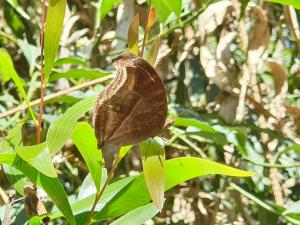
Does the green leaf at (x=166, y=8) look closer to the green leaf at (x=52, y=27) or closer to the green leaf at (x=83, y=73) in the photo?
the green leaf at (x=83, y=73)

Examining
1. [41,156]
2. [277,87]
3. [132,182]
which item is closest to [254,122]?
[277,87]

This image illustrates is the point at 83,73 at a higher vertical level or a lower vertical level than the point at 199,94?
higher

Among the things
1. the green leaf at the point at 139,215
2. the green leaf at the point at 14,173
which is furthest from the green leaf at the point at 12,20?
the green leaf at the point at 139,215

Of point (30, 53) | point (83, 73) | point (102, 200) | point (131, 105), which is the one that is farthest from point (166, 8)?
point (131, 105)

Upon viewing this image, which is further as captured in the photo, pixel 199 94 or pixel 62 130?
pixel 199 94

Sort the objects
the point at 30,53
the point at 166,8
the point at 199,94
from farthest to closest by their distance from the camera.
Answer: the point at 199,94
the point at 30,53
the point at 166,8

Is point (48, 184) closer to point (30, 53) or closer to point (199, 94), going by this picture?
point (30, 53)

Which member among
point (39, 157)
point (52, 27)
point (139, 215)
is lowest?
point (139, 215)

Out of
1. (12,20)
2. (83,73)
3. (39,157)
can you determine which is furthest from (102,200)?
(12,20)

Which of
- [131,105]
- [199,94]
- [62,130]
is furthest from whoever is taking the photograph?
[199,94]

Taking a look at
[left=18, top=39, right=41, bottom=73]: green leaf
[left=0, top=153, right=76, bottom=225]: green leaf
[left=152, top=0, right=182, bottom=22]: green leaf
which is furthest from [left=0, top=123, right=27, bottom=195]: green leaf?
[left=18, top=39, right=41, bottom=73]: green leaf
